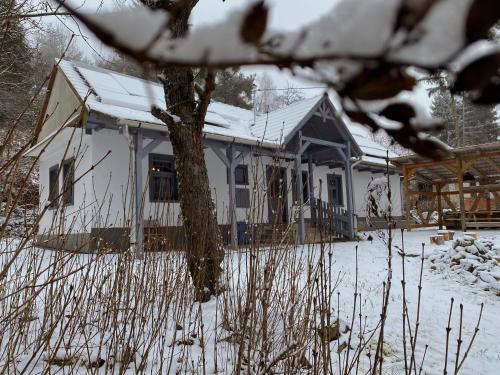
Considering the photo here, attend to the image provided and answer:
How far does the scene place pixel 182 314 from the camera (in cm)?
336

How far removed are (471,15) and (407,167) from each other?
544 inches

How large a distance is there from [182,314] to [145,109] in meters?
8.49

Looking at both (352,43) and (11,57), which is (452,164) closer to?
(11,57)

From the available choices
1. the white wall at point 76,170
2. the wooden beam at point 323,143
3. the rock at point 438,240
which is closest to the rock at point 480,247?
the rock at point 438,240

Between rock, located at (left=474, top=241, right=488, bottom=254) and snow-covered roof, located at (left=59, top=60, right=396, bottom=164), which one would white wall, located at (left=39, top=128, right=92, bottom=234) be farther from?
rock, located at (left=474, top=241, right=488, bottom=254)

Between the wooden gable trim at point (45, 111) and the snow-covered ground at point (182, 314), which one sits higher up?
the wooden gable trim at point (45, 111)

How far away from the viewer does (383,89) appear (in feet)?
1.29

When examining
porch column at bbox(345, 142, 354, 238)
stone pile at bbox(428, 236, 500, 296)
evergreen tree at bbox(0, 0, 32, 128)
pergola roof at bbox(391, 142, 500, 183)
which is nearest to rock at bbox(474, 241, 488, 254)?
stone pile at bbox(428, 236, 500, 296)

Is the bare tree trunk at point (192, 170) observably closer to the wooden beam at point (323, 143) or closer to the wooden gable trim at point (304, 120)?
the wooden gable trim at point (304, 120)

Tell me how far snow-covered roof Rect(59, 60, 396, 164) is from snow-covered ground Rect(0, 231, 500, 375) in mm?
4375

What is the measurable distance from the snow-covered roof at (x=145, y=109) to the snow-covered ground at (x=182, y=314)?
438cm

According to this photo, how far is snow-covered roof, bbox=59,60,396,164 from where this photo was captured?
365 inches

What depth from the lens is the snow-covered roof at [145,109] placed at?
9266 mm

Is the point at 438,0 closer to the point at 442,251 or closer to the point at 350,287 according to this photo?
the point at 350,287
